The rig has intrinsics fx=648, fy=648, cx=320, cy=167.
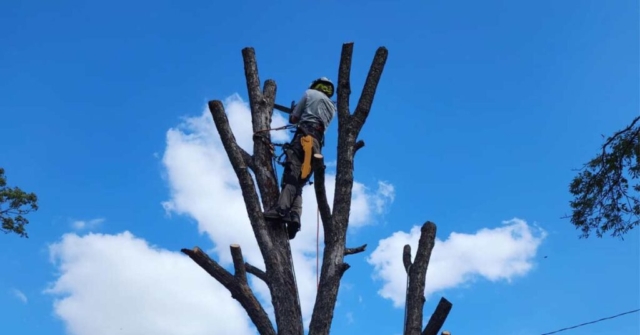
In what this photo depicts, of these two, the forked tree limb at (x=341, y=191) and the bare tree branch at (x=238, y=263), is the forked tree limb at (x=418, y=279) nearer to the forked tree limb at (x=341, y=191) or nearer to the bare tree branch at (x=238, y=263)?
the forked tree limb at (x=341, y=191)

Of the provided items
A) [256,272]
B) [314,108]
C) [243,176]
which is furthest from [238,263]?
[314,108]

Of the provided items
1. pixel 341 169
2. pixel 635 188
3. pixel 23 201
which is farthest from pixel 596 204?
pixel 23 201

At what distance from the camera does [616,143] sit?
8.23m

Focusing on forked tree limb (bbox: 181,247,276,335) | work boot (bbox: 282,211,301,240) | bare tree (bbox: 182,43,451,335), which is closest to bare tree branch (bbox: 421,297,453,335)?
bare tree (bbox: 182,43,451,335)

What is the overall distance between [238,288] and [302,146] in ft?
4.93

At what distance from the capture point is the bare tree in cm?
436

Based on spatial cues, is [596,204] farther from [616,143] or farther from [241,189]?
[241,189]

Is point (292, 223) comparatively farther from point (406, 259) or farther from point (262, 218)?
point (406, 259)

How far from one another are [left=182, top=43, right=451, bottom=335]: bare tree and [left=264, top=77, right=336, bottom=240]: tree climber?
11 centimetres

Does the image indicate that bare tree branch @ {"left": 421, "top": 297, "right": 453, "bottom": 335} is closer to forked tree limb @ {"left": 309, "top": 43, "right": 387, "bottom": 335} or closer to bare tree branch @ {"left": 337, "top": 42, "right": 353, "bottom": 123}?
forked tree limb @ {"left": 309, "top": 43, "right": 387, "bottom": 335}

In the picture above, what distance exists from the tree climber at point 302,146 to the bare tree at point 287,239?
0.11 m

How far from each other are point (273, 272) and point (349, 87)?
5.53 feet

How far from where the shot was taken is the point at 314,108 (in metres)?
5.86

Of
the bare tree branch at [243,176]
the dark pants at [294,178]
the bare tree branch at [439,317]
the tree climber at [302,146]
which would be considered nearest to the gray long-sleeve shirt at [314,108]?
the tree climber at [302,146]
